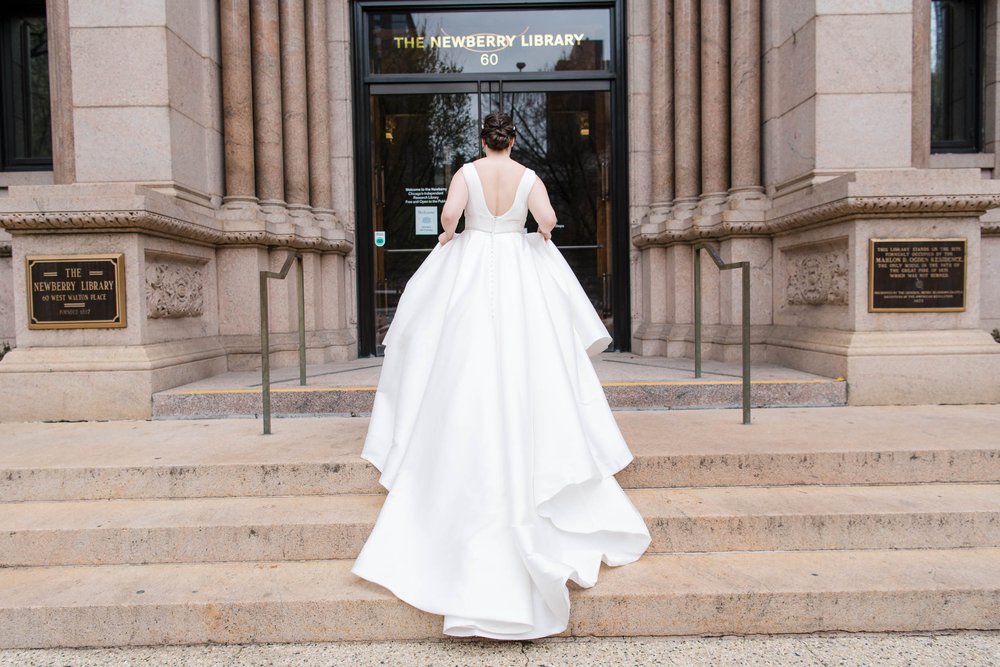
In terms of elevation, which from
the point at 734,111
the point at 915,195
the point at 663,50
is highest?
the point at 663,50

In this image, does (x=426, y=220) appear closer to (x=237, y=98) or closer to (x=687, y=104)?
(x=237, y=98)

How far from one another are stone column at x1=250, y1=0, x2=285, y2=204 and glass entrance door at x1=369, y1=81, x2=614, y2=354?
1.25 metres

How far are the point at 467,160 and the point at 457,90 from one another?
0.85 meters

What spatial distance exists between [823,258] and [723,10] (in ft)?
10.2

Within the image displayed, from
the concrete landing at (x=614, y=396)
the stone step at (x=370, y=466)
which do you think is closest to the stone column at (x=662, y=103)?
the concrete landing at (x=614, y=396)

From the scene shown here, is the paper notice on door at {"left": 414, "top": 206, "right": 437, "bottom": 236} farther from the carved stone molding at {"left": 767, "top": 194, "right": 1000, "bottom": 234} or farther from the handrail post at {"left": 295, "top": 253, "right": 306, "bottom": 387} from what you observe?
the carved stone molding at {"left": 767, "top": 194, "right": 1000, "bottom": 234}

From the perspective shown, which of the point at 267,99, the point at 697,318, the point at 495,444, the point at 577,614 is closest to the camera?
the point at 577,614

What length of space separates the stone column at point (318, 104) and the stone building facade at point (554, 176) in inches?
1.0

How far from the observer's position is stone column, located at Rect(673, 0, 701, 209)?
7.38 m

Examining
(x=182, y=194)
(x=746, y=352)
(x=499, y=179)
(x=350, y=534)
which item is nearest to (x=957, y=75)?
(x=746, y=352)

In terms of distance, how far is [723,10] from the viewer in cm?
713

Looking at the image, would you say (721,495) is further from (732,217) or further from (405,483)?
(732,217)

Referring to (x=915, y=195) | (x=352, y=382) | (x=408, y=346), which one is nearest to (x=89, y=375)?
(x=352, y=382)

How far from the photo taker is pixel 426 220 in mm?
8102
